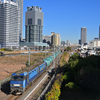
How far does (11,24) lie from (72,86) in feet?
330

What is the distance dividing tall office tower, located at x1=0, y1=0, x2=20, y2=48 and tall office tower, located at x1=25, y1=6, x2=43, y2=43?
48.9 meters

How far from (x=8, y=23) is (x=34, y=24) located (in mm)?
55875

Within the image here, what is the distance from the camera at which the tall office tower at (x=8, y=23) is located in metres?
103

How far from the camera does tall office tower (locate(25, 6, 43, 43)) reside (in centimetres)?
15712

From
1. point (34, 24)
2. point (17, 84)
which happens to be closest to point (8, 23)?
point (34, 24)

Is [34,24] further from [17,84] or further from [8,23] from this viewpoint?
[17,84]

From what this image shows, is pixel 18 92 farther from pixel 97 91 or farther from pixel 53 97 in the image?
pixel 97 91

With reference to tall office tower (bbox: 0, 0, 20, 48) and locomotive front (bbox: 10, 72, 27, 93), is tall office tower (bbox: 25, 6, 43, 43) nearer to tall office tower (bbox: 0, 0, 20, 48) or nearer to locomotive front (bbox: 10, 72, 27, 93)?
tall office tower (bbox: 0, 0, 20, 48)

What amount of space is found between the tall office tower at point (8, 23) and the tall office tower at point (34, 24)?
4893 centimetres

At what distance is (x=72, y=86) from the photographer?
15.1 meters

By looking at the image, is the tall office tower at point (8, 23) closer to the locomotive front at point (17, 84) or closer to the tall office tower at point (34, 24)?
the tall office tower at point (34, 24)

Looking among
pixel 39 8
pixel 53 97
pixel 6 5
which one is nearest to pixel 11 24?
pixel 6 5

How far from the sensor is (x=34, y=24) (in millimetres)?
157125

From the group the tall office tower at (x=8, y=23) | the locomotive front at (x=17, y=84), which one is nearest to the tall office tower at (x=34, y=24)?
the tall office tower at (x=8, y=23)
